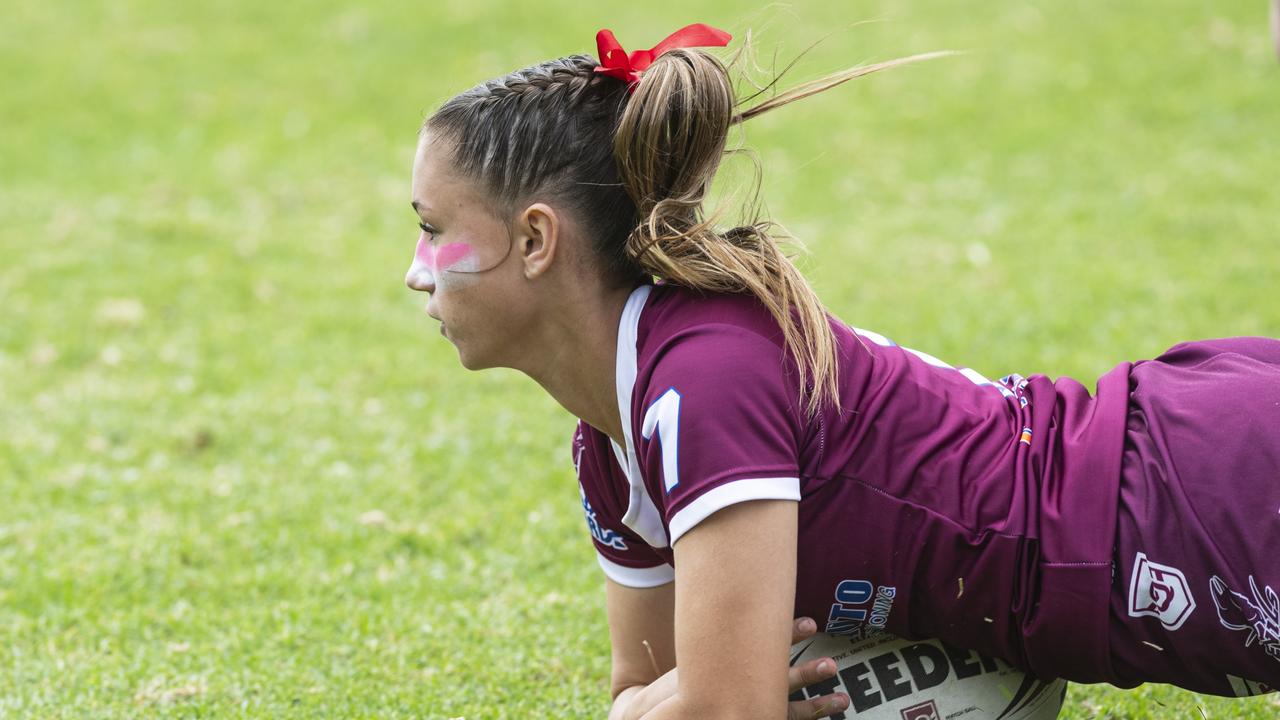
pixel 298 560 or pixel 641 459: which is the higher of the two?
pixel 641 459

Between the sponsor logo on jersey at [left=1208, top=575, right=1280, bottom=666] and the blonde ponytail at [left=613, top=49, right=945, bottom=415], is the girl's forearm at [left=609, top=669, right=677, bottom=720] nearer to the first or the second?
the blonde ponytail at [left=613, top=49, right=945, bottom=415]

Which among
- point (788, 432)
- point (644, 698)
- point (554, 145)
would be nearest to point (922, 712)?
point (644, 698)

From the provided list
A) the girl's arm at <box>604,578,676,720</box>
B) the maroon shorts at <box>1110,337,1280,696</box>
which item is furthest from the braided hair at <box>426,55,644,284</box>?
the maroon shorts at <box>1110,337,1280,696</box>

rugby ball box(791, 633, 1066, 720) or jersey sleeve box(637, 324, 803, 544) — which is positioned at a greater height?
jersey sleeve box(637, 324, 803, 544)

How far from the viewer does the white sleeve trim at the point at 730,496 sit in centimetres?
218

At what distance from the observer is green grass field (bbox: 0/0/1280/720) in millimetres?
3881

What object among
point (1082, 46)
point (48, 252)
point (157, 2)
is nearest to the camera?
point (48, 252)

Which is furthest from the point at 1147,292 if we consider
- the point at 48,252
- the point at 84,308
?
the point at 48,252

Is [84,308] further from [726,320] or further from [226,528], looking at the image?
[726,320]

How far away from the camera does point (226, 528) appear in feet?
15.3

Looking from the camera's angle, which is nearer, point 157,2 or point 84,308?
point 84,308

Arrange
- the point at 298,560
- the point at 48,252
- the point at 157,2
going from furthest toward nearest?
1. the point at 157,2
2. the point at 48,252
3. the point at 298,560

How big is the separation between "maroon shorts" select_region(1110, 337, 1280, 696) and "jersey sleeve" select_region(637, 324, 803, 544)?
62 cm

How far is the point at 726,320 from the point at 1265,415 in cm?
92
